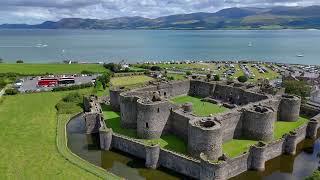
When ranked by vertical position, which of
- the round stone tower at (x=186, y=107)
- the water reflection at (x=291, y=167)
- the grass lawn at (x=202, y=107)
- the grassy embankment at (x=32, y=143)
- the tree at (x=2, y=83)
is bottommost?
the water reflection at (x=291, y=167)

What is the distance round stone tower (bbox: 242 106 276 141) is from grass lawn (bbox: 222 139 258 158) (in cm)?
137

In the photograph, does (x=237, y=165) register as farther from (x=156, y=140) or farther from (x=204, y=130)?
(x=156, y=140)

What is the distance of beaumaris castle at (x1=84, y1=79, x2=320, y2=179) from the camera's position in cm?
3959

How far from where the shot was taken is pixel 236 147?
45594mm

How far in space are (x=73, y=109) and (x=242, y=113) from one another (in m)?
31.6

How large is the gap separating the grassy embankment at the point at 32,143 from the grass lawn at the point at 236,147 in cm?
1709

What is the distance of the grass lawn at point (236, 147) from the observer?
144 feet

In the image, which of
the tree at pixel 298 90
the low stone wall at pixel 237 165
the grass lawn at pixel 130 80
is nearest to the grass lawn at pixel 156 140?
the low stone wall at pixel 237 165

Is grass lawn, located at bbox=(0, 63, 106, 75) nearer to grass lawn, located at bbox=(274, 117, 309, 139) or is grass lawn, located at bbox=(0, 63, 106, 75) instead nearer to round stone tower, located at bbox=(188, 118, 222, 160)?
grass lawn, located at bbox=(274, 117, 309, 139)

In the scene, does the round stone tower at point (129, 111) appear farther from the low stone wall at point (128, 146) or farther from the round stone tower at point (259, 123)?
the round stone tower at point (259, 123)

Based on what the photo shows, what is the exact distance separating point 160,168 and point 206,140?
654 centimetres

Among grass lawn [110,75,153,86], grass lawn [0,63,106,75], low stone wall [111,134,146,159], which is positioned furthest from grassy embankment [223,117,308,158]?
grass lawn [0,63,106,75]

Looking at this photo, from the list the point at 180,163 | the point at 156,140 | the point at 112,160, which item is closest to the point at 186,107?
the point at 156,140

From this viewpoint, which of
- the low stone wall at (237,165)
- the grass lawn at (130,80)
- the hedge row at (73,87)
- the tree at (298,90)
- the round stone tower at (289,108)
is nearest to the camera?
the low stone wall at (237,165)
